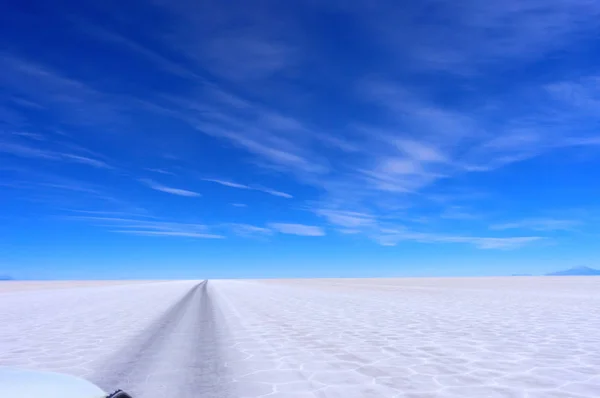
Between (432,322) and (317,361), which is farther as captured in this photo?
(432,322)

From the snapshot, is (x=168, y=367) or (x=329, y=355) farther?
(x=329, y=355)

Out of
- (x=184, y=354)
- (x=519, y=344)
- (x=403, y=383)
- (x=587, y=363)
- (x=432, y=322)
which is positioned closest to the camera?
(x=403, y=383)

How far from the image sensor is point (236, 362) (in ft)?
20.8

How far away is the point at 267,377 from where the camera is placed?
5.42 m

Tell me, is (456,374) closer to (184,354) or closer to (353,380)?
(353,380)

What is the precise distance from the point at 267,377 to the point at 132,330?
5924 millimetres

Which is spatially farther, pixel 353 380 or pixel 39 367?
pixel 39 367

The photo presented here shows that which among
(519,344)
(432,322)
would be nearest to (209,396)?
(519,344)

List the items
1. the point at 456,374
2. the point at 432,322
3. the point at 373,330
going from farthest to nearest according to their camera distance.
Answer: the point at 432,322, the point at 373,330, the point at 456,374

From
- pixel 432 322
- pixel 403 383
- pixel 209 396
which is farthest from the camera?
pixel 432 322

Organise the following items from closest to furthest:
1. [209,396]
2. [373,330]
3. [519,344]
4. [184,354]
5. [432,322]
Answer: [209,396]
[184,354]
[519,344]
[373,330]
[432,322]

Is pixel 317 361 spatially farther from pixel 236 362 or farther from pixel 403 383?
pixel 403 383

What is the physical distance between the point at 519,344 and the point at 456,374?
297cm

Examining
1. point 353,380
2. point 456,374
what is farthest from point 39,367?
point 456,374
